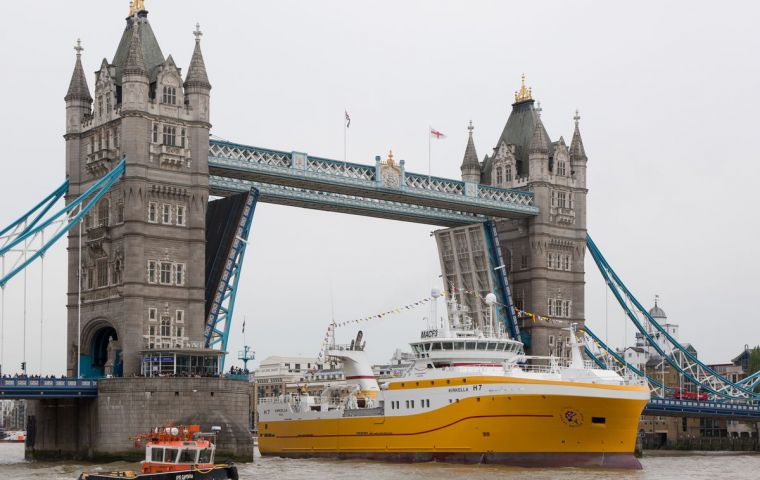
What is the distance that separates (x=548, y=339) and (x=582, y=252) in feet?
24.2

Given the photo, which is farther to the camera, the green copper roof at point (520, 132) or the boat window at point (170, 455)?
the green copper roof at point (520, 132)

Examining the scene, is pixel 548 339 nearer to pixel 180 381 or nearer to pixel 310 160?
pixel 310 160

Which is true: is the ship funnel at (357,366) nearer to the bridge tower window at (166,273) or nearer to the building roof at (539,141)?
the bridge tower window at (166,273)

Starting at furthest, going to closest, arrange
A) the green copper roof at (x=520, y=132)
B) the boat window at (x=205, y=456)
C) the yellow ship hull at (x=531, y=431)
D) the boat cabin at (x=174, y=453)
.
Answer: the green copper roof at (x=520, y=132) → the yellow ship hull at (x=531, y=431) → the boat window at (x=205, y=456) → the boat cabin at (x=174, y=453)

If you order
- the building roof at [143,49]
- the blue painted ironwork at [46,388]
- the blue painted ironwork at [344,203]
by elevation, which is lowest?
the blue painted ironwork at [46,388]

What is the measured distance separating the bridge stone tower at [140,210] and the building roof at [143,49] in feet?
0.31

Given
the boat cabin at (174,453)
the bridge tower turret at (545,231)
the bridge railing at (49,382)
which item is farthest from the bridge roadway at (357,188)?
the boat cabin at (174,453)

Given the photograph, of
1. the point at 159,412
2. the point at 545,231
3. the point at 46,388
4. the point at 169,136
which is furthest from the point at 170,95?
the point at 545,231

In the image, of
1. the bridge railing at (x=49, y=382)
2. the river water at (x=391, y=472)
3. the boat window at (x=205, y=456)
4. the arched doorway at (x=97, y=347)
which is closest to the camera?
the boat window at (x=205, y=456)

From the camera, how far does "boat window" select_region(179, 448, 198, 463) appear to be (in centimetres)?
5204

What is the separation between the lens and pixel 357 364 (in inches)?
3332

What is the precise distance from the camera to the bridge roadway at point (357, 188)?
79125mm

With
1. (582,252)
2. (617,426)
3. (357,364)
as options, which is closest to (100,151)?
(357,364)

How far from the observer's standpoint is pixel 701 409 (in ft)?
333
